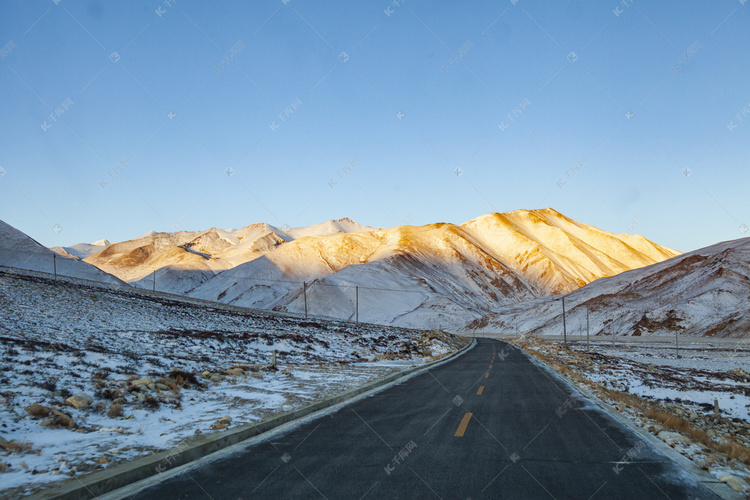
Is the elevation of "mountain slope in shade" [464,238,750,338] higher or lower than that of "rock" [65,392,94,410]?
higher

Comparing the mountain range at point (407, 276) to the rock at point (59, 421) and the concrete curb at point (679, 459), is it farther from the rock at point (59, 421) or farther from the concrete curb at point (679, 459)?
the rock at point (59, 421)

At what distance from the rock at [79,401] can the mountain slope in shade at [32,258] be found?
434 ft

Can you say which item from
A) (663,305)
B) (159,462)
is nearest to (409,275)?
(663,305)

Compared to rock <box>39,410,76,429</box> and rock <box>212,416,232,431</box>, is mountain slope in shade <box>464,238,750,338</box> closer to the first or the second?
rock <box>212,416,232,431</box>

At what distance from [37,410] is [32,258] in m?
145

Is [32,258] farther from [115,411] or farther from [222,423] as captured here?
[222,423]

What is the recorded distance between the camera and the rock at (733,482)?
18.3 ft

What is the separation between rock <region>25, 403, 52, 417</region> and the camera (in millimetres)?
8039

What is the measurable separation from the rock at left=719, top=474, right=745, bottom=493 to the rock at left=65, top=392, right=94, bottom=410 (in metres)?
9.70

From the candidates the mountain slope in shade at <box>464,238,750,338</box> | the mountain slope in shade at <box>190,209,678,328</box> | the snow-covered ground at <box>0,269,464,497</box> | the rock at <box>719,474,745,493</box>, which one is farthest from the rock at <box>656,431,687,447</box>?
the mountain slope in shade at <box>190,209,678,328</box>

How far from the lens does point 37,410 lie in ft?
26.4

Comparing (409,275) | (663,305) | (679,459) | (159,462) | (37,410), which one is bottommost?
(159,462)

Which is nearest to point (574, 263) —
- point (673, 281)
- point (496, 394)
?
point (673, 281)

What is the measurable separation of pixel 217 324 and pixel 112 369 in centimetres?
3068
